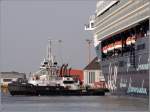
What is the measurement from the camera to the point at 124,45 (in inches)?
2207

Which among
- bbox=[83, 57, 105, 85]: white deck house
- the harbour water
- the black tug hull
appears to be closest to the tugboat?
the black tug hull

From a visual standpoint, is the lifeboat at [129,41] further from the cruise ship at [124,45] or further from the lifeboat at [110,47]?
the lifeboat at [110,47]

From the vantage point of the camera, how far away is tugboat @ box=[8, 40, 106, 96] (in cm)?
6141

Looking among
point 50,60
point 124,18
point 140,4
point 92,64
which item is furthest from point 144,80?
point 92,64

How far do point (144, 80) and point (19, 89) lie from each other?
18129mm

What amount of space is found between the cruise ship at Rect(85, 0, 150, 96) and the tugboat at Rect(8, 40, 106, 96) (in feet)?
10.9

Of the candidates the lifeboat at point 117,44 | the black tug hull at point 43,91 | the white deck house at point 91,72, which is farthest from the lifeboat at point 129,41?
the white deck house at point 91,72

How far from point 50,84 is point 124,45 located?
12662 mm

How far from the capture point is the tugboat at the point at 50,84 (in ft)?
201

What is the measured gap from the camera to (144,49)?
1844 inches

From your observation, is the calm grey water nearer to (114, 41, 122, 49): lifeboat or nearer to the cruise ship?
the cruise ship

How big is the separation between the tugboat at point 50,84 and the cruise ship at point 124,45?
3323 millimetres

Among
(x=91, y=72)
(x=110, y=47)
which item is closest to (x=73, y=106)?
(x=110, y=47)

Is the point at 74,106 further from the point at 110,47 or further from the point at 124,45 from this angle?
the point at 110,47
